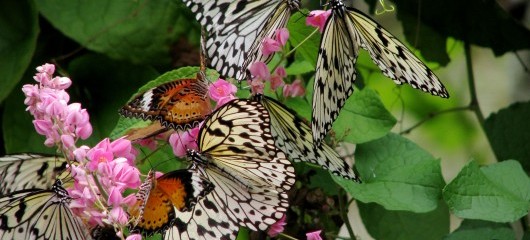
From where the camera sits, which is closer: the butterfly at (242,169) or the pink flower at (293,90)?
the butterfly at (242,169)

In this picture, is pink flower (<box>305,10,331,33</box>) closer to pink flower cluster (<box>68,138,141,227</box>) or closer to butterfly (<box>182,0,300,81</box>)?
butterfly (<box>182,0,300,81</box>)

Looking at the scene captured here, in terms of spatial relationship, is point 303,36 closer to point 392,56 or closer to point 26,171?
point 392,56

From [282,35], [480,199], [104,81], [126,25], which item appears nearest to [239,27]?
[282,35]

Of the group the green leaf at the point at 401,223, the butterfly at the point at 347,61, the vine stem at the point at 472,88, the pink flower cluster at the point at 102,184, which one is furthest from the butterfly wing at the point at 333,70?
the vine stem at the point at 472,88

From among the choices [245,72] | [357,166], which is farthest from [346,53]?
[357,166]

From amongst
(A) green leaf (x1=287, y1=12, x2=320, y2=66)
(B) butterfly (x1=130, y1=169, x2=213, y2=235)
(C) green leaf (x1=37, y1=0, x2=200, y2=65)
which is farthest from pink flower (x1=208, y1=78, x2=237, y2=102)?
(C) green leaf (x1=37, y1=0, x2=200, y2=65)

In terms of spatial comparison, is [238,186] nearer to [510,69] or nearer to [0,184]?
[0,184]

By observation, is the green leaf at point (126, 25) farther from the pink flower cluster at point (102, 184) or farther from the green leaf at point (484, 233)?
the pink flower cluster at point (102, 184)
